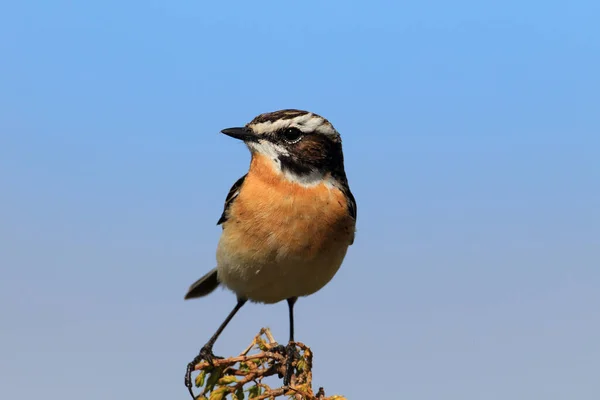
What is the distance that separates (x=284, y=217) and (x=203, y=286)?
2.38 m

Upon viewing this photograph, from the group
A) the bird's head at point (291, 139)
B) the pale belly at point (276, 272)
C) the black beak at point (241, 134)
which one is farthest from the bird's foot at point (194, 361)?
the black beak at point (241, 134)

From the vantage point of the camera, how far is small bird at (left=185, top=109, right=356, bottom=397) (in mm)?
7281

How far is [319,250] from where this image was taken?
7.34m

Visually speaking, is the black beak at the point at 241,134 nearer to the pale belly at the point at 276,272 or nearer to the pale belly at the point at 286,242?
the pale belly at the point at 286,242

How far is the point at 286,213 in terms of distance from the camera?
730cm

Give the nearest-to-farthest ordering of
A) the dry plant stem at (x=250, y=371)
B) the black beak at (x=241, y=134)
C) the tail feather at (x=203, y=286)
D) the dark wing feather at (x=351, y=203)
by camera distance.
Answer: the dry plant stem at (x=250, y=371)
the black beak at (x=241, y=134)
the dark wing feather at (x=351, y=203)
the tail feather at (x=203, y=286)

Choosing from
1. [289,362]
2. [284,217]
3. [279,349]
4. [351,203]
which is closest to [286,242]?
[284,217]

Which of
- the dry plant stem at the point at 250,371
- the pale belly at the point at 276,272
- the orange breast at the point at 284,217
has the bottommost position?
the dry plant stem at the point at 250,371

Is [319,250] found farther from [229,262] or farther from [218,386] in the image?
[218,386]

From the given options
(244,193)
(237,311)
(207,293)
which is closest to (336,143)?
(244,193)

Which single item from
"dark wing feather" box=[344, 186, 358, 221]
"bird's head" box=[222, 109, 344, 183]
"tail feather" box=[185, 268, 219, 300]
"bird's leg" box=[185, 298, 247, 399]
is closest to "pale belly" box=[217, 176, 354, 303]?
"dark wing feather" box=[344, 186, 358, 221]

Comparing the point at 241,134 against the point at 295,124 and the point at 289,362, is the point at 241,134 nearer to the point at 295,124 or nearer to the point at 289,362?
the point at 295,124

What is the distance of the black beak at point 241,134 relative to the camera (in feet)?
24.7

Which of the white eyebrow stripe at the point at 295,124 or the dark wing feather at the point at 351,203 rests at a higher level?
the white eyebrow stripe at the point at 295,124
